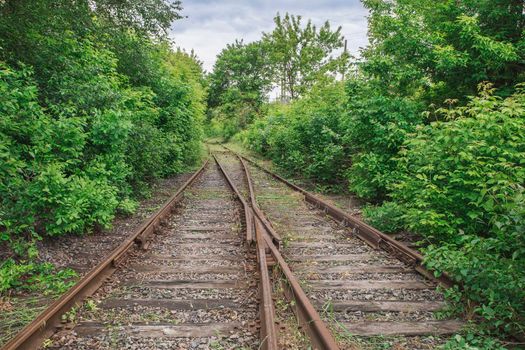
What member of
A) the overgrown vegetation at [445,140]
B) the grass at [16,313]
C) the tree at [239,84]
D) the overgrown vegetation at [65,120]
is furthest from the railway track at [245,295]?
the tree at [239,84]

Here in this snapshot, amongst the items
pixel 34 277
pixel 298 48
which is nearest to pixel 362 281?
pixel 34 277

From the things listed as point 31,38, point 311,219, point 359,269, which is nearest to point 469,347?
point 359,269

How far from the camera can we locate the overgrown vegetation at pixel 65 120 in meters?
4.37

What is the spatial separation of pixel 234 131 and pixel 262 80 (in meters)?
7.88

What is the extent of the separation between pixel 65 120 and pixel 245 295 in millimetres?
3827

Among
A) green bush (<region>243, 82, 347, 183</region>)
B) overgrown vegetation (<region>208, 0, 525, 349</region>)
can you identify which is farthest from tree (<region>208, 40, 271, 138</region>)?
overgrown vegetation (<region>208, 0, 525, 349</region>)

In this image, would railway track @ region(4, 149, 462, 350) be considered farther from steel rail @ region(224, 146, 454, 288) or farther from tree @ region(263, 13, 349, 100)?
tree @ region(263, 13, 349, 100)

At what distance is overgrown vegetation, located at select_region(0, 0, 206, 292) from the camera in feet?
14.3

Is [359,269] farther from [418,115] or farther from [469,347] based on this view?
[418,115]

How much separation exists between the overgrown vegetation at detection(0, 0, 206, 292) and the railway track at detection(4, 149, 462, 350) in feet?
3.54

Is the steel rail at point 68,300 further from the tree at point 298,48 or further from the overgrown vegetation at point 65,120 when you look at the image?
the tree at point 298,48

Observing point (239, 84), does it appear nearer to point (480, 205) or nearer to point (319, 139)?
point (319, 139)

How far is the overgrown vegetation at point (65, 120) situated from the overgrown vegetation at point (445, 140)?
4814 millimetres

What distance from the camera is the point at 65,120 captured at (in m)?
5.18
